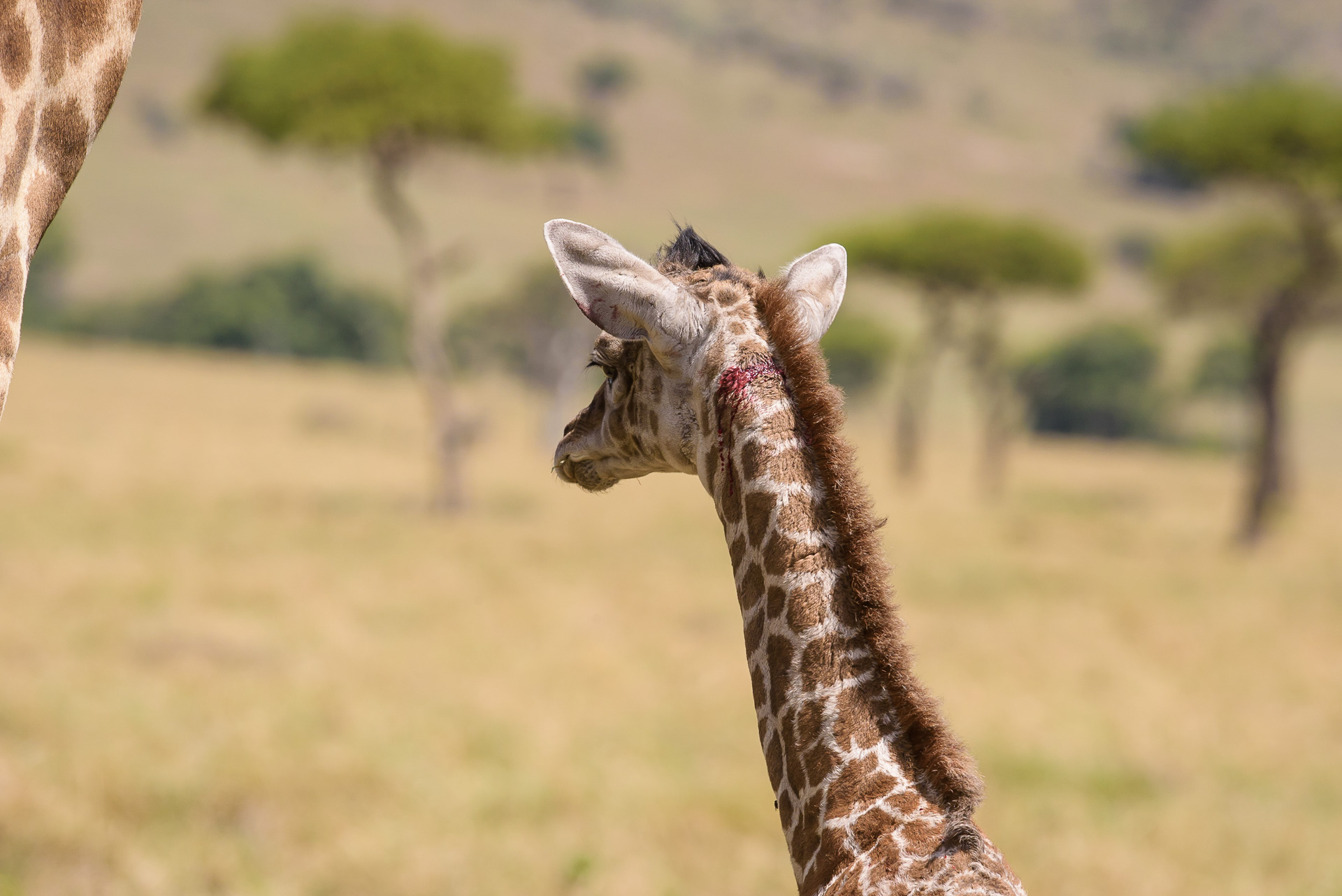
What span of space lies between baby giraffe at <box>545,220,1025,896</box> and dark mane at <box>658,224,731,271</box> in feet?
0.47

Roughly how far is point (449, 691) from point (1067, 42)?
201 metres

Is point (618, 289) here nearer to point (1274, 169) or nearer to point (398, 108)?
point (398, 108)

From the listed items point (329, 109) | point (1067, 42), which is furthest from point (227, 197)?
point (1067, 42)

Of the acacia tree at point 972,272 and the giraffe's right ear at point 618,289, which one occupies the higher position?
the acacia tree at point 972,272

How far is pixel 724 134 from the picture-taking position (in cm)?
12156

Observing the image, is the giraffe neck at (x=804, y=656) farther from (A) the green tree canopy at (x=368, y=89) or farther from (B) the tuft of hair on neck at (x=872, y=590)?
(A) the green tree canopy at (x=368, y=89)

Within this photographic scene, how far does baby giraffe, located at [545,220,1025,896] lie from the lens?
2.68 meters

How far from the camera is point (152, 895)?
243 inches

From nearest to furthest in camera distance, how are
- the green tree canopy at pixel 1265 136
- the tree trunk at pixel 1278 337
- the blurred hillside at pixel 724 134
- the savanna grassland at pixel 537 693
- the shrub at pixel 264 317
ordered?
the savanna grassland at pixel 537 693, the green tree canopy at pixel 1265 136, the tree trunk at pixel 1278 337, the shrub at pixel 264 317, the blurred hillside at pixel 724 134

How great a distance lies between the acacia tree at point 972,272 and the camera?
31.3m

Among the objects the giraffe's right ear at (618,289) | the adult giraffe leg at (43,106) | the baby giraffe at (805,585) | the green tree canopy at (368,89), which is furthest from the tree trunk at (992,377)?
the adult giraffe leg at (43,106)

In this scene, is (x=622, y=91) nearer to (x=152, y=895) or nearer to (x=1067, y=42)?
(x=1067, y=42)

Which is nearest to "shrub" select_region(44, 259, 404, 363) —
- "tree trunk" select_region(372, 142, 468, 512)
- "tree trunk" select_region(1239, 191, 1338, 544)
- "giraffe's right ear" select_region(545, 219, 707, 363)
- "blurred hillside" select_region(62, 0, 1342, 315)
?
"blurred hillside" select_region(62, 0, 1342, 315)

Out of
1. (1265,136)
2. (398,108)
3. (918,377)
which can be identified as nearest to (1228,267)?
(918,377)
